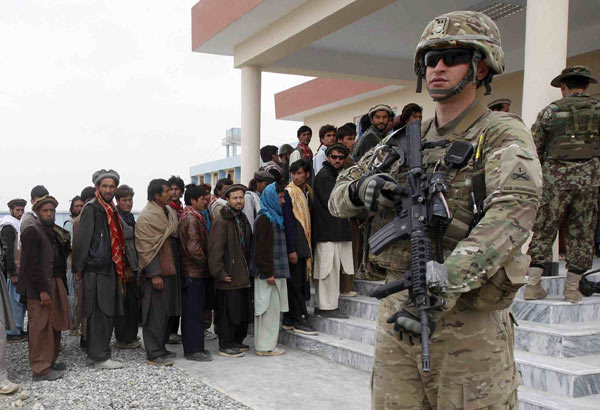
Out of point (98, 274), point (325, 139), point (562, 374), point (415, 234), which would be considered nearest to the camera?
point (415, 234)

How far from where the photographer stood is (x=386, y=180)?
6.07ft

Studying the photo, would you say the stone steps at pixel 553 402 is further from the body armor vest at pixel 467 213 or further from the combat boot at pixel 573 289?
the body armor vest at pixel 467 213

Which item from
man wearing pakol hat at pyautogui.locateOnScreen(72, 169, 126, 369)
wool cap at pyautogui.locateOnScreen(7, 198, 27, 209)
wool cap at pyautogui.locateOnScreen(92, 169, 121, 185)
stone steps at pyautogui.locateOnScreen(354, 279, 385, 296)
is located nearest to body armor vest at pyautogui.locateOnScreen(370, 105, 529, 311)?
man wearing pakol hat at pyautogui.locateOnScreen(72, 169, 126, 369)

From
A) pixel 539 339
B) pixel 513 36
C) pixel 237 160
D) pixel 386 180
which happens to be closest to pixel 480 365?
pixel 386 180

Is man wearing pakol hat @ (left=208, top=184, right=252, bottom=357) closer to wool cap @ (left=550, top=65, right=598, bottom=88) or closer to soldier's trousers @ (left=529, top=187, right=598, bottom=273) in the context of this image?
soldier's trousers @ (left=529, top=187, right=598, bottom=273)

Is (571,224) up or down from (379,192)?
down

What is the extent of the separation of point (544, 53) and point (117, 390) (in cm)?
486

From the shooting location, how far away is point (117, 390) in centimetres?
455

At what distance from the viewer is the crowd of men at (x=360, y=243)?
1.71m

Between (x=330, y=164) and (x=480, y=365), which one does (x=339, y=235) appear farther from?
(x=480, y=365)

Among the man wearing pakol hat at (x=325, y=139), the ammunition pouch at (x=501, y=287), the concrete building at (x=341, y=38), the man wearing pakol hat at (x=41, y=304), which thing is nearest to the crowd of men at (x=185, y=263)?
the man wearing pakol hat at (x=41, y=304)

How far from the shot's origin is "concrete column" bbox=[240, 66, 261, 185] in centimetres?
959

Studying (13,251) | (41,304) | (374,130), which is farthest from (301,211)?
(13,251)

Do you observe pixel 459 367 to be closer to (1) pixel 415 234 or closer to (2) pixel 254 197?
(1) pixel 415 234
